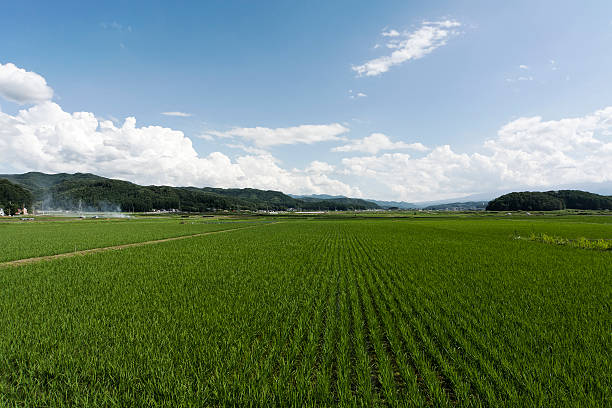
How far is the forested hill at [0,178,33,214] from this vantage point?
366 ft

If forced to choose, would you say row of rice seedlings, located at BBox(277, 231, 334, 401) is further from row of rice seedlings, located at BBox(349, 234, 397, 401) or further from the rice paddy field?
row of rice seedlings, located at BBox(349, 234, 397, 401)

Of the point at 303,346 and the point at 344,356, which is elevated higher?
the point at 344,356

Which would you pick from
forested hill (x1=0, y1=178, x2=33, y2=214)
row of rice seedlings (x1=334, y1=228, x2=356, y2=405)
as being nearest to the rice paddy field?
row of rice seedlings (x1=334, y1=228, x2=356, y2=405)

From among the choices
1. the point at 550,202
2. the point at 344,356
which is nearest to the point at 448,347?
the point at 344,356

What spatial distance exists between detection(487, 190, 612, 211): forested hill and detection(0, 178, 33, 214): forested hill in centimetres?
25296

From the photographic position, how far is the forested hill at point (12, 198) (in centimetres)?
11144

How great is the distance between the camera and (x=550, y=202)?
15612cm

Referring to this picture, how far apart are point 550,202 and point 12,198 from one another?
278232 millimetres

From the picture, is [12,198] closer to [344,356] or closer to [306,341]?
[306,341]

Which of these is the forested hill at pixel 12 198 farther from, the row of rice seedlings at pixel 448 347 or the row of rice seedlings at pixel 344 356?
the row of rice seedlings at pixel 448 347

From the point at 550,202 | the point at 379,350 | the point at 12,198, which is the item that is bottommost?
the point at 379,350

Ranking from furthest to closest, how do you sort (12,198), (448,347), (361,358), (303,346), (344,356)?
1. (12,198)
2. (303,346)
3. (448,347)
4. (344,356)
5. (361,358)

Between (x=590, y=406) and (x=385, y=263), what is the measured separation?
12114mm

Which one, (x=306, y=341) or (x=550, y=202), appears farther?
(x=550, y=202)
